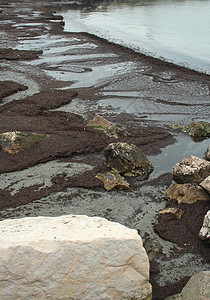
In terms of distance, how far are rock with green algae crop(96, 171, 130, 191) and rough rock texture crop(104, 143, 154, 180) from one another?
236mm

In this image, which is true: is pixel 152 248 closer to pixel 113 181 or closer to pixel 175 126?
pixel 113 181

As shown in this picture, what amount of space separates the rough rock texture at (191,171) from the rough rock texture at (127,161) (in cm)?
59

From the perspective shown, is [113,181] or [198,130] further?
[198,130]

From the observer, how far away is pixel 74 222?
12.8 ft

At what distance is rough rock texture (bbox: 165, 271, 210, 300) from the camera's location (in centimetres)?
327

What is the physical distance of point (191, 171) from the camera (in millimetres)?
6148

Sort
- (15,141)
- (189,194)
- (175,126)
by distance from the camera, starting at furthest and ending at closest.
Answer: (175,126) < (15,141) < (189,194)

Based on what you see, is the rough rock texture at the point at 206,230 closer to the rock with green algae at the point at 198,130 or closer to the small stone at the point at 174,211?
the small stone at the point at 174,211

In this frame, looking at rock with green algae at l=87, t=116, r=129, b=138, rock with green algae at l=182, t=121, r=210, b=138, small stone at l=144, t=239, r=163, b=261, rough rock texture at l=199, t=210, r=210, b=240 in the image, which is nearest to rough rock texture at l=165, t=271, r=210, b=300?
small stone at l=144, t=239, r=163, b=261

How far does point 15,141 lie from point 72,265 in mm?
4172

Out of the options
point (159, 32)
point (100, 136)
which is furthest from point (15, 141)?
point (159, 32)

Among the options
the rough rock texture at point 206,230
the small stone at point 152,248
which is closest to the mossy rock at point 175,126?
the rough rock texture at point 206,230

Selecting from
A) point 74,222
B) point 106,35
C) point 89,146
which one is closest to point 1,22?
point 106,35

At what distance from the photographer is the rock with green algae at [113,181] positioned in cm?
598
